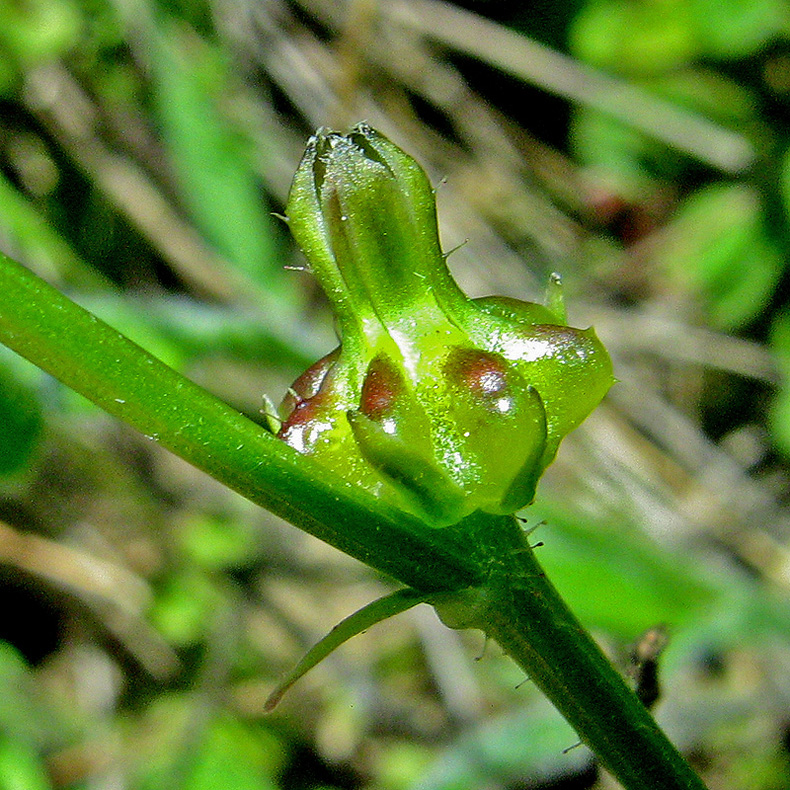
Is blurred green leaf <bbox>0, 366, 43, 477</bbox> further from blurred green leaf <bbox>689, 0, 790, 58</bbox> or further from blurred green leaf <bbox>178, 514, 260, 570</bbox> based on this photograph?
blurred green leaf <bbox>689, 0, 790, 58</bbox>

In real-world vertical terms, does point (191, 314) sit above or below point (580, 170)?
below

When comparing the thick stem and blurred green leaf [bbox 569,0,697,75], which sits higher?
blurred green leaf [bbox 569,0,697,75]

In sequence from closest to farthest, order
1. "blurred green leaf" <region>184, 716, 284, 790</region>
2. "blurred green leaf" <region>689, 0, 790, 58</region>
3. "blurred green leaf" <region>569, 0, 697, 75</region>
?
"blurred green leaf" <region>184, 716, 284, 790</region>
"blurred green leaf" <region>689, 0, 790, 58</region>
"blurred green leaf" <region>569, 0, 697, 75</region>

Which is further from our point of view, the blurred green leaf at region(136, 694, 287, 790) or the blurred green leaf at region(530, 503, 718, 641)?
the blurred green leaf at region(136, 694, 287, 790)

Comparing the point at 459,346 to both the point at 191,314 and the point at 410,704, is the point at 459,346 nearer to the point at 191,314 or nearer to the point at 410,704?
the point at 191,314

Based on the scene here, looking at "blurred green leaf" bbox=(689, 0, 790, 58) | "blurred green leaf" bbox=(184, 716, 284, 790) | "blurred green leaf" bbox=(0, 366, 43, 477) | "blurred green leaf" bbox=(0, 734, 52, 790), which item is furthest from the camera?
"blurred green leaf" bbox=(689, 0, 790, 58)

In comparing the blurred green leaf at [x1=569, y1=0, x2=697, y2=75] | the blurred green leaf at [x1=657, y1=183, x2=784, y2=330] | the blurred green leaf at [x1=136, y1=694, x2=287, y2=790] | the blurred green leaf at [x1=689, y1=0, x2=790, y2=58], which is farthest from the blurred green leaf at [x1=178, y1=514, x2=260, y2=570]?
the blurred green leaf at [x1=689, y1=0, x2=790, y2=58]

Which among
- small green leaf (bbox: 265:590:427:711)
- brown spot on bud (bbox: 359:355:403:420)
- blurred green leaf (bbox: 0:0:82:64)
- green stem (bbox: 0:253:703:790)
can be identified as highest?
blurred green leaf (bbox: 0:0:82:64)

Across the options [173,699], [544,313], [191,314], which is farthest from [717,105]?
[544,313]

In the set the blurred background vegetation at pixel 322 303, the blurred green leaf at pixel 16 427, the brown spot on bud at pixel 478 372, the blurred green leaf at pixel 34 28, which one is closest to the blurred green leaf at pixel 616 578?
the blurred background vegetation at pixel 322 303
